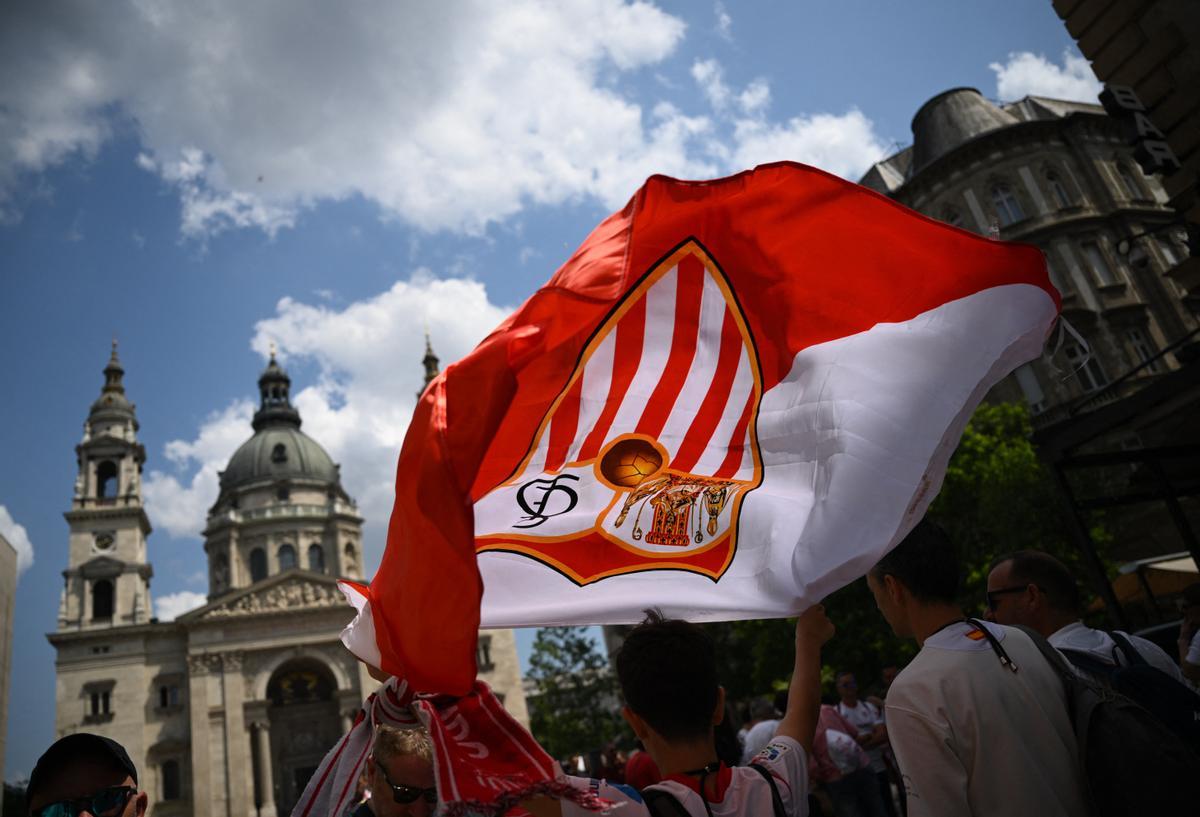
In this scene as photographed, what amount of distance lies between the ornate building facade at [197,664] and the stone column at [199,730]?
0.06 m

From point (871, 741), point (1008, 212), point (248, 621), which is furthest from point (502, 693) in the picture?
point (871, 741)

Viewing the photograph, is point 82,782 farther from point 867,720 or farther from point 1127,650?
point 867,720

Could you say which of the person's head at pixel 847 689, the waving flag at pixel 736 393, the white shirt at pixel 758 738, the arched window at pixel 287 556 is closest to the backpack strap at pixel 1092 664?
the waving flag at pixel 736 393

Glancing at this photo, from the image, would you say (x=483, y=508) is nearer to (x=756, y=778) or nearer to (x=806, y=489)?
(x=806, y=489)

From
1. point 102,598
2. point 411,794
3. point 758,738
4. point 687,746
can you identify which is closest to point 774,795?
point 687,746

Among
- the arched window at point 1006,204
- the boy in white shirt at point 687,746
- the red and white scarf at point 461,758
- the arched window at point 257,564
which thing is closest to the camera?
the red and white scarf at point 461,758

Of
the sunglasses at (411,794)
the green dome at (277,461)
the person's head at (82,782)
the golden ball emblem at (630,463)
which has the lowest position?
the sunglasses at (411,794)

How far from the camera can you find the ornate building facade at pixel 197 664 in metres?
44.5

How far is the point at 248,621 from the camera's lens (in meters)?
48.0

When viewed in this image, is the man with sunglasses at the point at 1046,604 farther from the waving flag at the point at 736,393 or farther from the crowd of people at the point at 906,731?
the waving flag at the point at 736,393

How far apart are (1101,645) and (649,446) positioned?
6.27ft

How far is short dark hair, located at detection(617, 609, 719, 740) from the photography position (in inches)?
87.9

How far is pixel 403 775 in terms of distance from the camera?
118 inches

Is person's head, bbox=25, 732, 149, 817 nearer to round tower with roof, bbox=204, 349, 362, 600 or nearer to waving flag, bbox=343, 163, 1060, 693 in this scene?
waving flag, bbox=343, 163, 1060, 693
